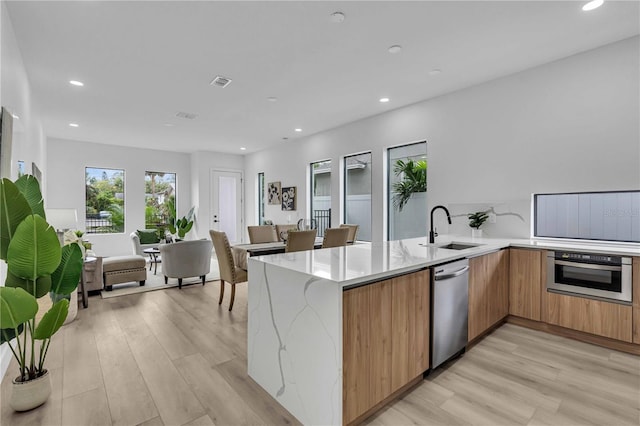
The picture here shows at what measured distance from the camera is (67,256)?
206cm

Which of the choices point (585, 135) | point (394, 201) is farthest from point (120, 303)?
point (585, 135)

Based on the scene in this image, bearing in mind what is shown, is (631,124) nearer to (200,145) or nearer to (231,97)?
(231,97)

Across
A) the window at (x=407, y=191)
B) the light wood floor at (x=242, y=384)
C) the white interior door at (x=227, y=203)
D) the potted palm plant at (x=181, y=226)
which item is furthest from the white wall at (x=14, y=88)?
the white interior door at (x=227, y=203)

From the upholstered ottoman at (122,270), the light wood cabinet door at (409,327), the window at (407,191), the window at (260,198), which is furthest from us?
the window at (260,198)

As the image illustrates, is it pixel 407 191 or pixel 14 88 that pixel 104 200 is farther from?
pixel 407 191

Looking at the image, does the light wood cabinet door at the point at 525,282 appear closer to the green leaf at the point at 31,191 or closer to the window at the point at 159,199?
the green leaf at the point at 31,191

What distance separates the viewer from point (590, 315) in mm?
2727

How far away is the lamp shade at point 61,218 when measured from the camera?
3.91m

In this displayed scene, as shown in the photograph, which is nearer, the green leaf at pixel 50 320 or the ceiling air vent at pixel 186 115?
the green leaf at pixel 50 320

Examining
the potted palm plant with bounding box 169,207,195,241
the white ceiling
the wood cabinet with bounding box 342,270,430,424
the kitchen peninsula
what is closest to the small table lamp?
the white ceiling

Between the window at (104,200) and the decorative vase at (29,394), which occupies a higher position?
the window at (104,200)

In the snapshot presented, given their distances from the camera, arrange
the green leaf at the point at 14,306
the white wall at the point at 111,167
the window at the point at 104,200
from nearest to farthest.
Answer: the green leaf at the point at 14,306, the white wall at the point at 111,167, the window at the point at 104,200

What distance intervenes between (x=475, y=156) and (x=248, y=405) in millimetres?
3728

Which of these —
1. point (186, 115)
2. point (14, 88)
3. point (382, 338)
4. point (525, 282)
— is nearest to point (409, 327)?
point (382, 338)
